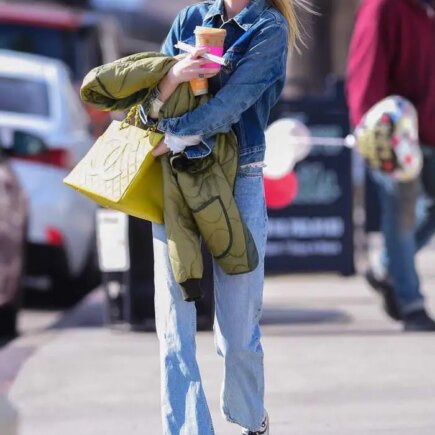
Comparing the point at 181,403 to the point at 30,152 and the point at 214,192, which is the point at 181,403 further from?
the point at 30,152

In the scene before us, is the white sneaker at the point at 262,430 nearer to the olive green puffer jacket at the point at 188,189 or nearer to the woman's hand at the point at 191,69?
the olive green puffer jacket at the point at 188,189

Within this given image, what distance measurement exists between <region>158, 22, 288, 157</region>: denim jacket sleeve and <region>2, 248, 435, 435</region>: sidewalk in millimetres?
1037

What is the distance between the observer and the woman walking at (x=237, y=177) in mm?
4922

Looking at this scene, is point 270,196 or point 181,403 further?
point 270,196

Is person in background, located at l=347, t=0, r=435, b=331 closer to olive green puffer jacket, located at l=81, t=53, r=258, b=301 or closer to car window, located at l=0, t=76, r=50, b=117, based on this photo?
olive green puffer jacket, located at l=81, t=53, r=258, b=301

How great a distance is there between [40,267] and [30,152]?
1.22 m

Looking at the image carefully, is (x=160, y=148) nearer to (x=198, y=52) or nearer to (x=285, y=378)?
(x=198, y=52)

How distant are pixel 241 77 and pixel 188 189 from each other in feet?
1.30

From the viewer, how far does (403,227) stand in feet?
27.6

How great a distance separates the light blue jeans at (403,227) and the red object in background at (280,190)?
1553 mm

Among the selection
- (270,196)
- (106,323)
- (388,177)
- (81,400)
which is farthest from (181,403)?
(270,196)

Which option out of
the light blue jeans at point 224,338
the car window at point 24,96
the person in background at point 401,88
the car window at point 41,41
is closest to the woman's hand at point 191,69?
the light blue jeans at point 224,338

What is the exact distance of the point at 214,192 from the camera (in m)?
4.95

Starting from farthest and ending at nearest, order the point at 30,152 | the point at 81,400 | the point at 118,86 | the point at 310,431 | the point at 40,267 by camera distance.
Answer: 1. the point at 40,267
2. the point at 30,152
3. the point at 81,400
4. the point at 310,431
5. the point at 118,86
